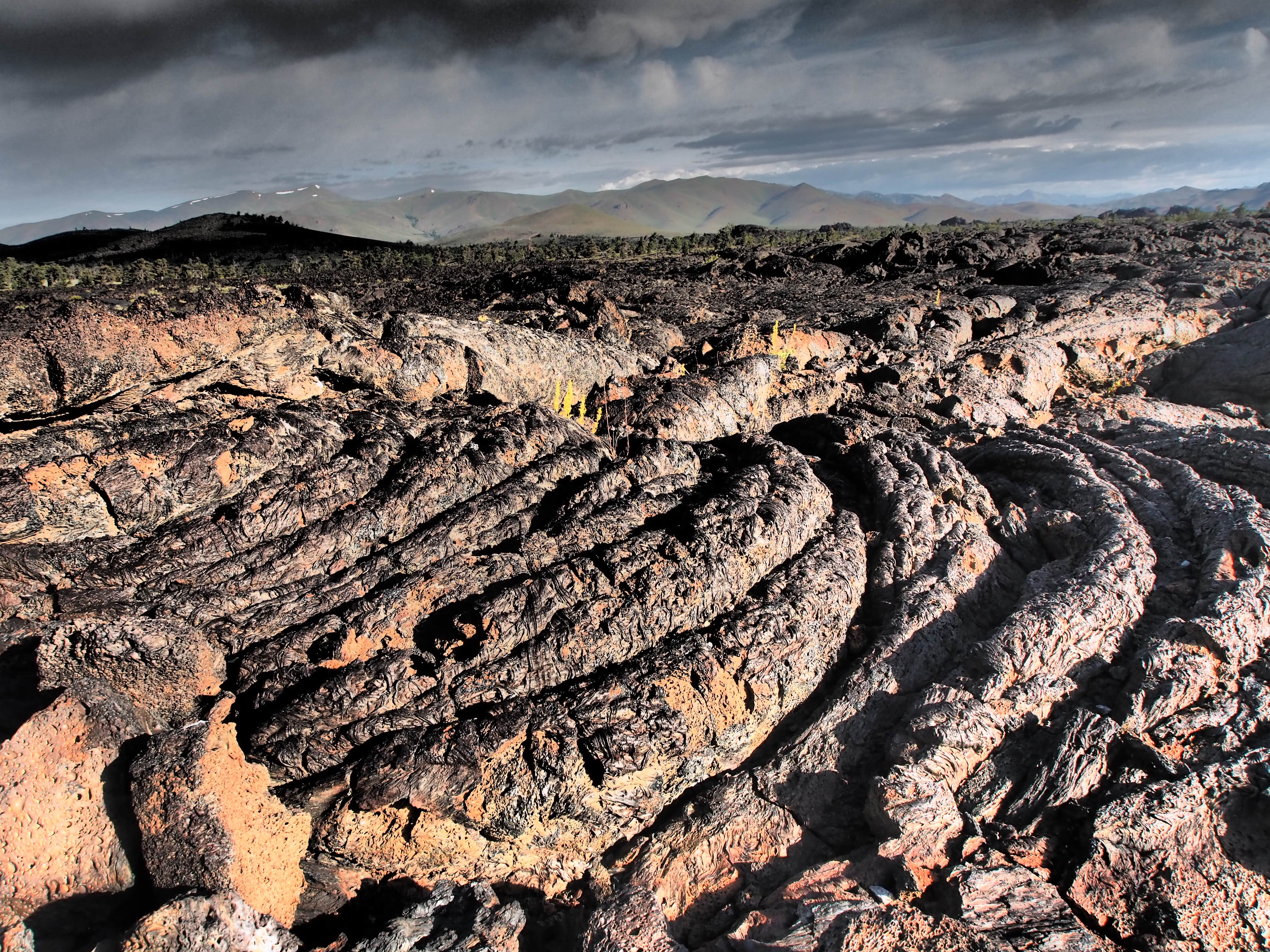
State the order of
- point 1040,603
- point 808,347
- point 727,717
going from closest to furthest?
point 727,717 → point 1040,603 → point 808,347

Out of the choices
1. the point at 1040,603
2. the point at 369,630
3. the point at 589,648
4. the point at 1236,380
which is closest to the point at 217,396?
the point at 369,630

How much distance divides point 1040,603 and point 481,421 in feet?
26.2

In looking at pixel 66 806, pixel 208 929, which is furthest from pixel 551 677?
pixel 66 806

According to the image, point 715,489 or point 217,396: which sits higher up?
point 217,396

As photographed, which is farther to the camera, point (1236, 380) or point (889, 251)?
point (889, 251)

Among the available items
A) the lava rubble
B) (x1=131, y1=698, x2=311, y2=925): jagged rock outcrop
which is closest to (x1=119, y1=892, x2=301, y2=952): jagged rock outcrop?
the lava rubble

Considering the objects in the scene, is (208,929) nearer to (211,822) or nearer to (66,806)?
(211,822)

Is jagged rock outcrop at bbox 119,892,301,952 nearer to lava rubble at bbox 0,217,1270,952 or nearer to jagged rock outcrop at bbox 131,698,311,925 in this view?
lava rubble at bbox 0,217,1270,952

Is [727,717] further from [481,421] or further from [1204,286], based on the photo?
[1204,286]

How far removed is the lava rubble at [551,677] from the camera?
6.07m

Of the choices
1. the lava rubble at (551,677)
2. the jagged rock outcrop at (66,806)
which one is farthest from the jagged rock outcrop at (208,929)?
the jagged rock outcrop at (66,806)

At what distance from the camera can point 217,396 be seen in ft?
30.1

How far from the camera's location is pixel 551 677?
7551mm

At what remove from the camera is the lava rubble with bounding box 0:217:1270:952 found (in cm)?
607
